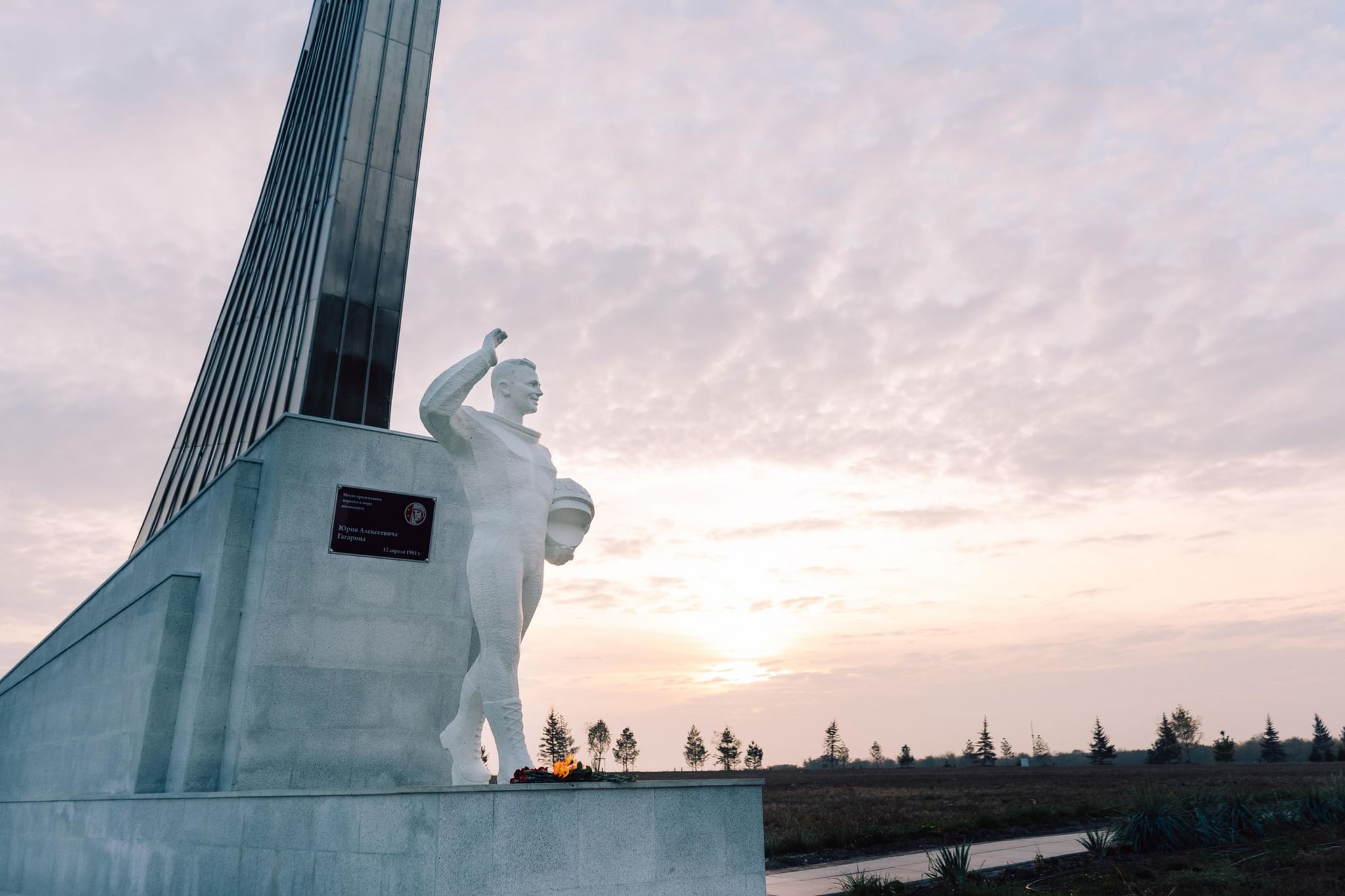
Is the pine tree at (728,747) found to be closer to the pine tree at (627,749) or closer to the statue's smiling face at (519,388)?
the pine tree at (627,749)

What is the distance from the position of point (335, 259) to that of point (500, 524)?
23.3 feet

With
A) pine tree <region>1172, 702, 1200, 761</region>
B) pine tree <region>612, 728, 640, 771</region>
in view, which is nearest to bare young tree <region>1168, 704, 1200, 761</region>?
pine tree <region>1172, 702, 1200, 761</region>

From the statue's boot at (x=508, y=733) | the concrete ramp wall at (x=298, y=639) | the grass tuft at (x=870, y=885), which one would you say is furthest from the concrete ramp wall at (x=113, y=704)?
the grass tuft at (x=870, y=885)

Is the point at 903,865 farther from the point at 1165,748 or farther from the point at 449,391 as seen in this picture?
the point at 1165,748

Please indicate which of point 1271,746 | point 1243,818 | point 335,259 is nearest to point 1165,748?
point 1271,746

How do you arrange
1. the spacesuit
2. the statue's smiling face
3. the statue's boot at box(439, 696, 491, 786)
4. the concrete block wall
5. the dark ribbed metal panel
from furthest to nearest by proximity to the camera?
the dark ribbed metal panel, the concrete block wall, the statue's smiling face, the statue's boot at box(439, 696, 491, 786), the spacesuit

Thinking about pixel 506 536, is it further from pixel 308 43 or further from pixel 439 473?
pixel 308 43

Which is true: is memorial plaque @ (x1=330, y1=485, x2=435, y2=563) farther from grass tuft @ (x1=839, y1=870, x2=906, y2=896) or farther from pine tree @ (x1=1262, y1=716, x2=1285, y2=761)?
pine tree @ (x1=1262, y1=716, x2=1285, y2=761)

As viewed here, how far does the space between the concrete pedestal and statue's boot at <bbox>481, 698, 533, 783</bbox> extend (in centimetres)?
125

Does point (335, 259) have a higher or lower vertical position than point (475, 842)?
higher

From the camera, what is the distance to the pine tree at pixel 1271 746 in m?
83.5

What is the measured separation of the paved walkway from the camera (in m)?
11.1

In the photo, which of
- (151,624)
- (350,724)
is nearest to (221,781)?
(350,724)

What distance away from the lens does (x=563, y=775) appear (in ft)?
21.0
